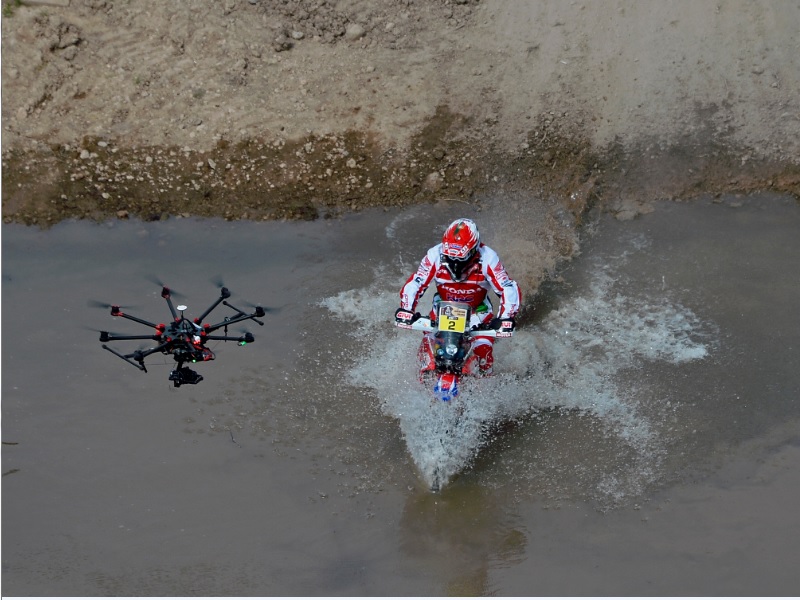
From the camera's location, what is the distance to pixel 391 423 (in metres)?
10.0

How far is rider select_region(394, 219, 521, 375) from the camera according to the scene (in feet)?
28.8

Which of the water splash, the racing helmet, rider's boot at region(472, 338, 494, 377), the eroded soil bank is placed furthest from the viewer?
the eroded soil bank

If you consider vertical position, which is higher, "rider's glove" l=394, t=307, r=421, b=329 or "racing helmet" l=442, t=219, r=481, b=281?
"racing helmet" l=442, t=219, r=481, b=281

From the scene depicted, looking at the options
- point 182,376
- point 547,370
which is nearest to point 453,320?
point 547,370

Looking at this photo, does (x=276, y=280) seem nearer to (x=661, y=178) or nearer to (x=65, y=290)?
(x=65, y=290)

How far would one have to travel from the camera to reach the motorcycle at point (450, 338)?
8664 millimetres

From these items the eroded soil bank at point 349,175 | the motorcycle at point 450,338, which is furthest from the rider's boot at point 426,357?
the eroded soil bank at point 349,175

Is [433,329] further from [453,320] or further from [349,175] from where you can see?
[349,175]

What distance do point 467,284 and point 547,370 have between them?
1.89 metres

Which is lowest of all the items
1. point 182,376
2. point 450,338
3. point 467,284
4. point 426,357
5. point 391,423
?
point 391,423

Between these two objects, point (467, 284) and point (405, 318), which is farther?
point (467, 284)

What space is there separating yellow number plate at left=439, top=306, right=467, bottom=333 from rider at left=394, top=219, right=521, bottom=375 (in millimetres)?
209

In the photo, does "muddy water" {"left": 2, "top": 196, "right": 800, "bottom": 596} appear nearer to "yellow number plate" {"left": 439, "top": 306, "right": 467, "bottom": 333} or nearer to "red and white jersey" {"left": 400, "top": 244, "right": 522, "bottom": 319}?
"red and white jersey" {"left": 400, "top": 244, "right": 522, "bottom": 319}

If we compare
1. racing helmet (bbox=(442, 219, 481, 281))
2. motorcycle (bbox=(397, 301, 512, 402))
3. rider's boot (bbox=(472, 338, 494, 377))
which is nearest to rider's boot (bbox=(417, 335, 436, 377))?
motorcycle (bbox=(397, 301, 512, 402))
